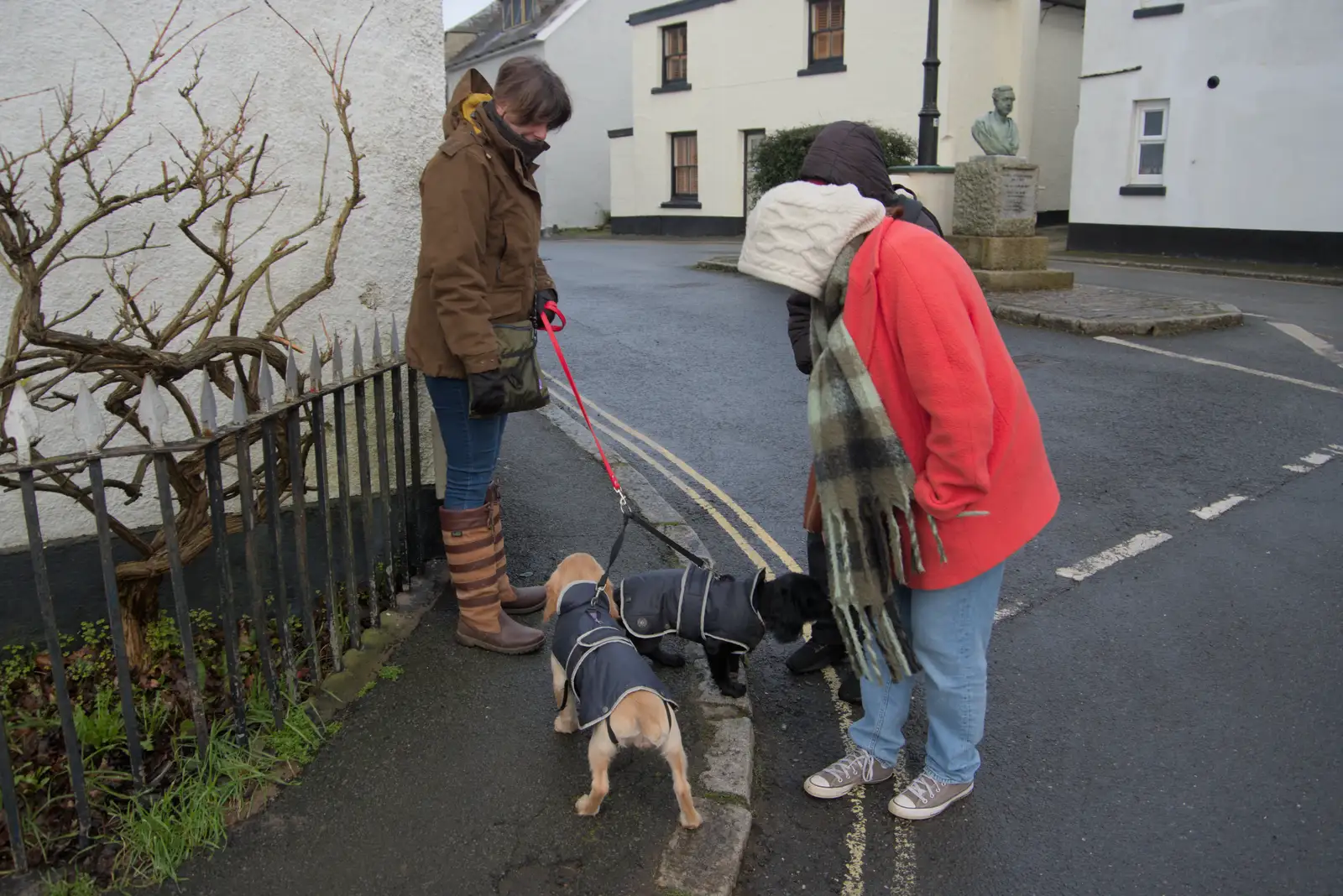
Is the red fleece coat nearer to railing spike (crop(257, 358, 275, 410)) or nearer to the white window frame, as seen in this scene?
railing spike (crop(257, 358, 275, 410))

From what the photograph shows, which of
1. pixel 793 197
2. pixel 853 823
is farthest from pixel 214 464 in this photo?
pixel 853 823

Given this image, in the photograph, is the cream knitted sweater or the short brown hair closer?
the cream knitted sweater

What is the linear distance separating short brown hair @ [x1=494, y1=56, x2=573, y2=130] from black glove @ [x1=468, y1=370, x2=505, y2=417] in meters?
0.89

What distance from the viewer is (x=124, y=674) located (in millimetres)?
2984

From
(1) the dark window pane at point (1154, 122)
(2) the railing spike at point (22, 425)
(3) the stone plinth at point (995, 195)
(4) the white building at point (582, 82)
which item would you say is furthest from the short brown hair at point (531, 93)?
(4) the white building at point (582, 82)

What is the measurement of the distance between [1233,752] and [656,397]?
5643 mm

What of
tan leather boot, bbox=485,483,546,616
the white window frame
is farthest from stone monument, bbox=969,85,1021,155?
tan leather boot, bbox=485,483,546,616

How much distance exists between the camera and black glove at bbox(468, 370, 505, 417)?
3.55m

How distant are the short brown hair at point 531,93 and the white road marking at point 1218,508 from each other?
13.3ft

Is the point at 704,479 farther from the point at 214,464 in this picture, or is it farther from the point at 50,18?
the point at 50,18

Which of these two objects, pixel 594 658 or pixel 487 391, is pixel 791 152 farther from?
pixel 594 658

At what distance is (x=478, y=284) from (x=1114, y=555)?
341cm

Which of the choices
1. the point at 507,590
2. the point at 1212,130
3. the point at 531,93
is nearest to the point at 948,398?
the point at 531,93

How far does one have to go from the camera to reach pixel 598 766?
302 centimetres
